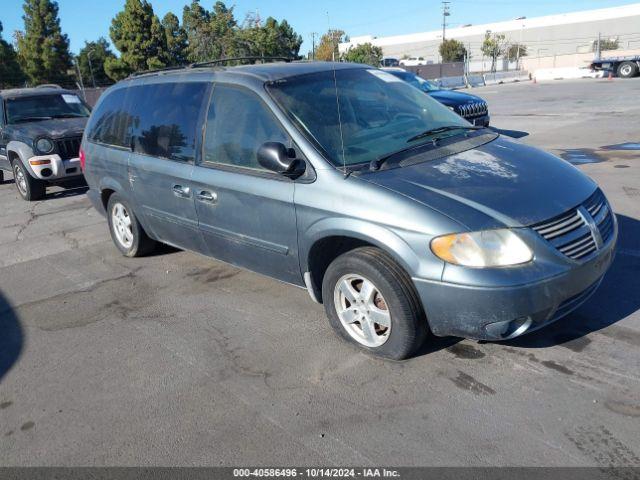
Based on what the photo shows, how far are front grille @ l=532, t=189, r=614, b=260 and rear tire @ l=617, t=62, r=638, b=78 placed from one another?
35.8 meters

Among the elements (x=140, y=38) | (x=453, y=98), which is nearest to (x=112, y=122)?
(x=453, y=98)

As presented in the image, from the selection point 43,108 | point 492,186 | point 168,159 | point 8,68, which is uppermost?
point 8,68

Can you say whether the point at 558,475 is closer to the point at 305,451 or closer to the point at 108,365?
the point at 305,451

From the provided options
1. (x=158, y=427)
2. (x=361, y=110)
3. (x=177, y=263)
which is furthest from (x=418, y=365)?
(x=177, y=263)

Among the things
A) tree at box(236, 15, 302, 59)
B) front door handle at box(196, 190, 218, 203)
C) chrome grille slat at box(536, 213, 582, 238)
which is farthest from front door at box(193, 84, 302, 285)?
tree at box(236, 15, 302, 59)

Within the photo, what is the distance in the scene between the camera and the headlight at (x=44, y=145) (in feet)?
31.1

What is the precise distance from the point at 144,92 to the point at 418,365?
3.71m

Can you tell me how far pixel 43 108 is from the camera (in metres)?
10.7

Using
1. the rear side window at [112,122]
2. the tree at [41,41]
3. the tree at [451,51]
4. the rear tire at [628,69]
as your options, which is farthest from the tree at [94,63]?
the rear side window at [112,122]

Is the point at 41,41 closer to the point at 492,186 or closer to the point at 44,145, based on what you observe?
the point at 44,145

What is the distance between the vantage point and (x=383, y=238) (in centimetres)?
333

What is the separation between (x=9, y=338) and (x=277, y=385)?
2.41m

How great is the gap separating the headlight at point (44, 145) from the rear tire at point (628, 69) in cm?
3441

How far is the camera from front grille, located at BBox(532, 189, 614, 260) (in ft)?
10.5
